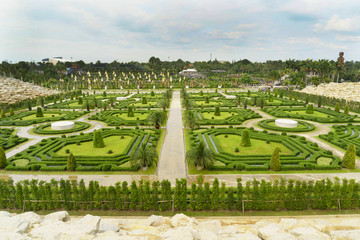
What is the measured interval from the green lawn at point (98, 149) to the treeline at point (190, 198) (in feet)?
32.6

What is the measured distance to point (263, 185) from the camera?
56.0 feet

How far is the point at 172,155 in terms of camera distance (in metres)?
27.0

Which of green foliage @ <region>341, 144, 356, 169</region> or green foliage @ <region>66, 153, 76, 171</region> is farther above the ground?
green foliage @ <region>341, 144, 356, 169</region>

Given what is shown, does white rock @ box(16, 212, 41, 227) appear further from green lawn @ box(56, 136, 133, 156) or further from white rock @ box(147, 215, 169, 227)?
green lawn @ box(56, 136, 133, 156)

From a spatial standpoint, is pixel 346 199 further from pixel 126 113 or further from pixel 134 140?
pixel 126 113

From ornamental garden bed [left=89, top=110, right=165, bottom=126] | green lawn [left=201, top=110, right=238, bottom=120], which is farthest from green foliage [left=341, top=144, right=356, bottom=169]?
ornamental garden bed [left=89, top=110, right=165, bottom=126]

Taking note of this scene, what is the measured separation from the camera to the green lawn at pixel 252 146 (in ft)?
91.1

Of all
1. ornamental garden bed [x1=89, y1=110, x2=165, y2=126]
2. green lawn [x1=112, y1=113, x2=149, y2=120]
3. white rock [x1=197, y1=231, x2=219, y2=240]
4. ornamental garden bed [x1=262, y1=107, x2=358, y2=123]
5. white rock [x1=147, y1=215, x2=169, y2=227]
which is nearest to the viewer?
white rock [x1=197, y1=231, x2=219, y2=240]

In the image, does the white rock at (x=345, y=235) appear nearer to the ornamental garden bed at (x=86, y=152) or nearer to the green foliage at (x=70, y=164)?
the ornamental garden bed at (x=86, y=152)

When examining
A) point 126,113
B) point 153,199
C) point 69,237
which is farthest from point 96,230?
point 126,113

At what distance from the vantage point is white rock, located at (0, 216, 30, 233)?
36.9 ft

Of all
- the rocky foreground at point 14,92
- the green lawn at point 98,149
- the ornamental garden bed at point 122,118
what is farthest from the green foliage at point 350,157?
the rocky foreground at point 14,92

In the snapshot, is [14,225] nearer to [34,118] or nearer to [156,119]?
[156,119]

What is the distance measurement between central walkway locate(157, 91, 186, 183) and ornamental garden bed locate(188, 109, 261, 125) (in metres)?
5.41
